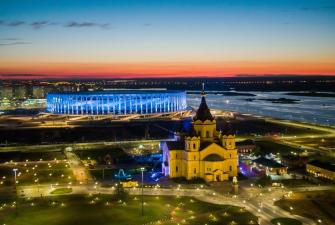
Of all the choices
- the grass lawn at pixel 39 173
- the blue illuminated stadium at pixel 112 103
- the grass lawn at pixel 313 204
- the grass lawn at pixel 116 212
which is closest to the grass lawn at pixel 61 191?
the grass lawn at pixel 116 212

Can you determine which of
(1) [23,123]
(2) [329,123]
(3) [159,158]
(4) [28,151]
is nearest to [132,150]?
(3) [159,158]

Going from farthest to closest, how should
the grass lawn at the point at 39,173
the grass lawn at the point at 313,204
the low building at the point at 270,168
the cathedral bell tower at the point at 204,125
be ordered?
the cathedral bell tower at the point at 204,125, the low building at the point at 270,168, the grass lawn at the point at 39,173, the grass lawn at the point at 313,204

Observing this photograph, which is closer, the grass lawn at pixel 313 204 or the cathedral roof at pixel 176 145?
the grass lawn at pixel 313 204

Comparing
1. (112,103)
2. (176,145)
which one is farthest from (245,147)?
(112,103)

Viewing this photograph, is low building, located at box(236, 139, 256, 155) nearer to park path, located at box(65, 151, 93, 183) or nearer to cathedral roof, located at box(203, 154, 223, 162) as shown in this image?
cathedral roof, located at box(203, 154, 223, 162)

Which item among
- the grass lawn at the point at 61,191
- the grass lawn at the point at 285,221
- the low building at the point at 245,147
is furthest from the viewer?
the low building at the point at 245,147

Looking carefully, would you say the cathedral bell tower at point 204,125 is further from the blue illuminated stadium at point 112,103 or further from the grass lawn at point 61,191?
the blue illuminated stadium at point 112,103

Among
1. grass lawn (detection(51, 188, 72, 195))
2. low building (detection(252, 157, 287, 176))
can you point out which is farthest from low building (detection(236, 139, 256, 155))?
grass lawn (detection(51, 188, 72, 195))
